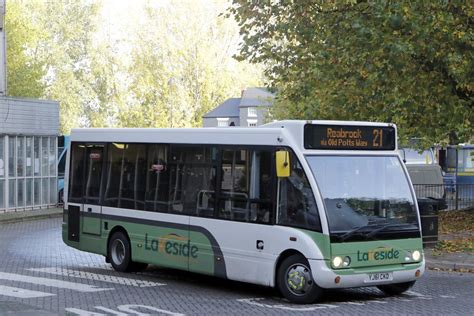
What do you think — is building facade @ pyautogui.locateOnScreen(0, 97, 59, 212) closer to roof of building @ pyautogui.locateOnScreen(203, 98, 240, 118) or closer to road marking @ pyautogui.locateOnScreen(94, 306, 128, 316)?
road marking @ pyautogui.locateOnScreen(94, 306, 128, 316)

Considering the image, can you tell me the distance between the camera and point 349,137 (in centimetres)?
1157

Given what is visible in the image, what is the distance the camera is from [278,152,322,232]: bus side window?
35.9 ft

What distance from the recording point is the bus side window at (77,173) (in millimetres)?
15258

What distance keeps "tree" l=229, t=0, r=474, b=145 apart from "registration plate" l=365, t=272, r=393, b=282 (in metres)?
7.91

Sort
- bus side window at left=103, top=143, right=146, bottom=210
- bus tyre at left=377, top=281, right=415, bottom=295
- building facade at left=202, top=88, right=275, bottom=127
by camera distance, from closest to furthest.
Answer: bus tyre at left=377, top=281, right=415, bottom=295, bus side window at left=103, top=143, right=146, bottom=210, building facade at left=202, top=88, right=275, bottom=127

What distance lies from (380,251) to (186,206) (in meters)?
3.22

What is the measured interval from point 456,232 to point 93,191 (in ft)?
33.5

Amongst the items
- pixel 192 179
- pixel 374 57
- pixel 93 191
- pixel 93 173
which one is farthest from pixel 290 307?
pixel 374 57

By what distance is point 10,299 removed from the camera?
37.4 feet

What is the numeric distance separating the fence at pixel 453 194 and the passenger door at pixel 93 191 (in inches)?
608

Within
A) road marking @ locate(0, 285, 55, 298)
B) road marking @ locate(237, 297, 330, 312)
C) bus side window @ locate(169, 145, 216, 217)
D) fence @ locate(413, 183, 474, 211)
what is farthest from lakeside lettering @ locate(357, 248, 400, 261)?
fence @ locate(413, 183, 474, 211)

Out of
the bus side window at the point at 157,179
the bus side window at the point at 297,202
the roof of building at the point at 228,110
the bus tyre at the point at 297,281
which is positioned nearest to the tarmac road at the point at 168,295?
the bus tyre at the point at 297,281

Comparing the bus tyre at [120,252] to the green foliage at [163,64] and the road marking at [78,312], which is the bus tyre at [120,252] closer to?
the road marking at [78,312]

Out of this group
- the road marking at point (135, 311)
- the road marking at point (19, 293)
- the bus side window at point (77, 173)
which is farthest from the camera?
the bus side window at point (77, 173)
